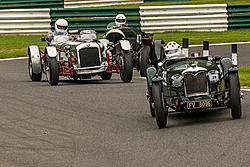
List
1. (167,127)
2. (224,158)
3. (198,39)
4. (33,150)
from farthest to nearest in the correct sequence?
(198,39) → (167,127) → (33,150) → (224,158)

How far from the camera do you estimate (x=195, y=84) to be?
8.82 meters

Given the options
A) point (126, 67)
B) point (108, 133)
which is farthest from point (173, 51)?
point (126, 67)

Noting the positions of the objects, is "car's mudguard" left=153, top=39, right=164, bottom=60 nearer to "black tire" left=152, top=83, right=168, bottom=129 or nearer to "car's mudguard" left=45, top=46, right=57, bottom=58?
"car's mudguard" left=45, top=46, right=57, bottom=58

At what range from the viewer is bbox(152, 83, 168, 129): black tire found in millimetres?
8477

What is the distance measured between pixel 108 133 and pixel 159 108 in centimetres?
75

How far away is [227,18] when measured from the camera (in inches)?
930

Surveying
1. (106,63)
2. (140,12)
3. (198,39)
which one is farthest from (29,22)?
(106,63)

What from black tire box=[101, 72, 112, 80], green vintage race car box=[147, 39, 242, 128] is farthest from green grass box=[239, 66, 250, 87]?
green vintage race car box=[147, 39, 242, 128]

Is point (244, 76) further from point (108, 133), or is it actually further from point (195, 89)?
point (108, 133)

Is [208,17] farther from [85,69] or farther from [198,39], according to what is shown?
[85,69]

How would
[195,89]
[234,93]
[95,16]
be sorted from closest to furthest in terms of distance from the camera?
[234,93], [195,89], [95,16]

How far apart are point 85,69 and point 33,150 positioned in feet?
21.7

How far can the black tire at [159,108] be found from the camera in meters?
8.48

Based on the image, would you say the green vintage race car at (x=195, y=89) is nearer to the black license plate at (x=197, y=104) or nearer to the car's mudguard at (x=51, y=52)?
the black license plate at (x=197, y=104)
